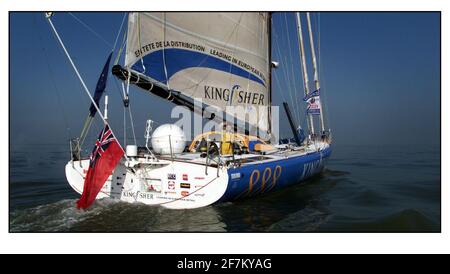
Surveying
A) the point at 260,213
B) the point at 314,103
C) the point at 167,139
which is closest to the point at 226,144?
the point at 167,139

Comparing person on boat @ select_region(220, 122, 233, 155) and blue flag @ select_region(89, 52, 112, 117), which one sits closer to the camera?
blue flag @ select_region(89, 52, 112, 117)

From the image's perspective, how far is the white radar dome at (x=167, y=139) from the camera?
9977 mm

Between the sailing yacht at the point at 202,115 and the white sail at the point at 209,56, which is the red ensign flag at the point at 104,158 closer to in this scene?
the sailing yacht at the point at 202,115

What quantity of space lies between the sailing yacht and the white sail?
3cm

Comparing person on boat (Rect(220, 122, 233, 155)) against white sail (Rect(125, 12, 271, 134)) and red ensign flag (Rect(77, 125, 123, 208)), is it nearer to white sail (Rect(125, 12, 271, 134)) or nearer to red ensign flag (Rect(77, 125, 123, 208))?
white sail (Rect(125, 12, 271, 134))

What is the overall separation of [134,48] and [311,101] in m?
10.7

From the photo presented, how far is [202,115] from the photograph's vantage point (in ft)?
40.2

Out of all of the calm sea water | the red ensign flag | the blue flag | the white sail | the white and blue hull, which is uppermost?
the white sail

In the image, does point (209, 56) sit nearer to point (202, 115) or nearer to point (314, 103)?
point (202, 115)

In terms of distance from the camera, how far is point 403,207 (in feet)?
34.5

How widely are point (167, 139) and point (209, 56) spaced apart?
3.73 metres

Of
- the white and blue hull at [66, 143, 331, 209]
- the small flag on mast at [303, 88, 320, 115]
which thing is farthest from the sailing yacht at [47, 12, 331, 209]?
the small flag on mast at [303, 88, 320, 115]

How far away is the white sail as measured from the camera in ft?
32.8
